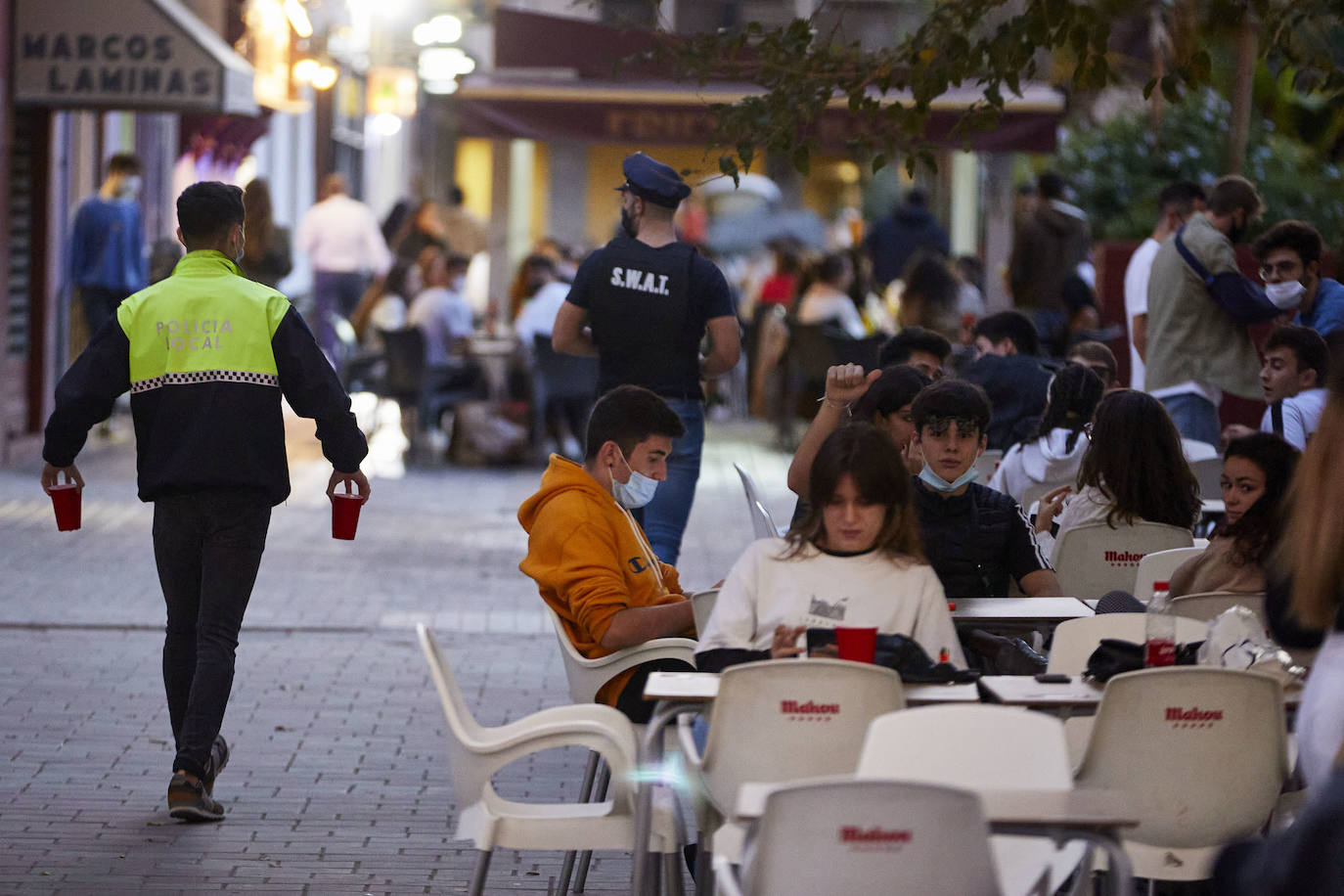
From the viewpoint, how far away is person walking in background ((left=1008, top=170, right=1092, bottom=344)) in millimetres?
15086

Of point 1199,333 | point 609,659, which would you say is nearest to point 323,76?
point 1199,333

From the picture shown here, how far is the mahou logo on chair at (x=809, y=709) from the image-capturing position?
4.11m

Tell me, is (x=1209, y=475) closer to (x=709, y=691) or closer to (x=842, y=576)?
(x=842, y=576)

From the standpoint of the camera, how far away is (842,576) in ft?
15.1

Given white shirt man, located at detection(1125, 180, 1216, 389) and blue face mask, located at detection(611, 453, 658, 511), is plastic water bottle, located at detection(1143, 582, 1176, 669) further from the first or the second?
white shirt man, located at detection(1125, 180, 1216, 389)

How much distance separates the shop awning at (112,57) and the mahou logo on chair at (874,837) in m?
12.1

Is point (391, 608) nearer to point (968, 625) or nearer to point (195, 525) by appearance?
point (195, 525)

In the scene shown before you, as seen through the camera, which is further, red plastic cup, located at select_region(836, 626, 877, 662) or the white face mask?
the white face mask

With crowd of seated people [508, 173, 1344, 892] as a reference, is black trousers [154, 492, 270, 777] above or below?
below

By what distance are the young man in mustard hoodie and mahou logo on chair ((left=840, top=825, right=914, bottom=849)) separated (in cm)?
196

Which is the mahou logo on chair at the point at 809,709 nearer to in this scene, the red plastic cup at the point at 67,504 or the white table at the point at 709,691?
the white table at the point at 709,691

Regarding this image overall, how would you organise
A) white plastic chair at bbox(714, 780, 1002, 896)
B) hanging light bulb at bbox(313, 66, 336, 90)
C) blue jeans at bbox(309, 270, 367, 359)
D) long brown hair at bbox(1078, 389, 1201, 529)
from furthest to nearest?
hanging light bulb at bbox(313, 66, 336, 90)
blue jeans at bbox(309, 270, 367, 359)
long brown hair at bbox(1078, 389, 1201, 529)
white plastic chair at bbox(714, 780, 1002, 896)

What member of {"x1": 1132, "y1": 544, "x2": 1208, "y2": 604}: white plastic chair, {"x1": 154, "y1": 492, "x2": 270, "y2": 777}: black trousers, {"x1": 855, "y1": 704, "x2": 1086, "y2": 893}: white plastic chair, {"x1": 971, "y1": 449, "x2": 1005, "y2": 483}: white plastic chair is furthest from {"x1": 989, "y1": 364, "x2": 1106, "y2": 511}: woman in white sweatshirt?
{"x1": 855, "y1": 704, "x2": 1086, "y2": 893}: white plastic chair

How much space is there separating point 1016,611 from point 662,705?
1.45m
